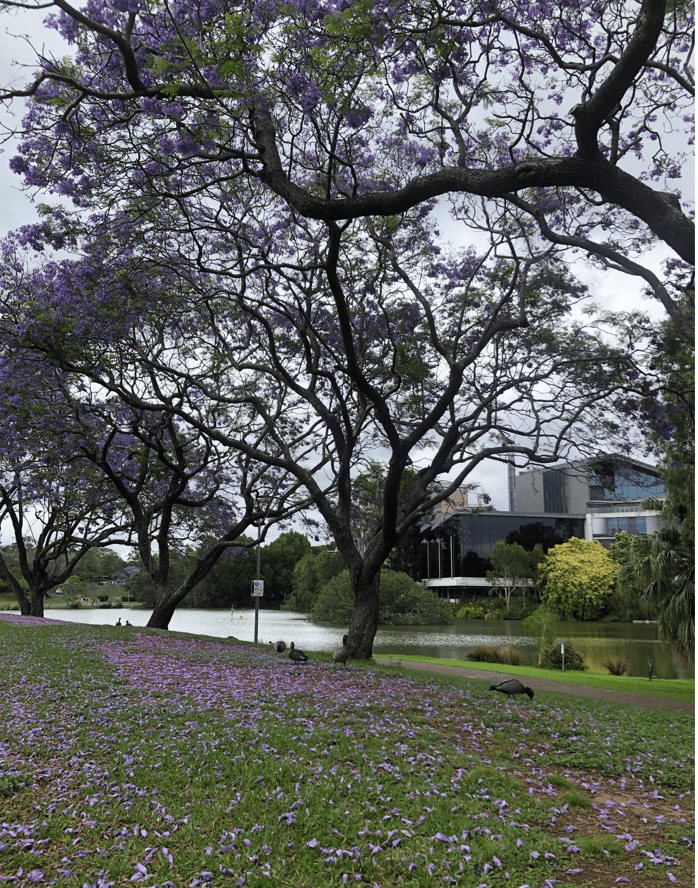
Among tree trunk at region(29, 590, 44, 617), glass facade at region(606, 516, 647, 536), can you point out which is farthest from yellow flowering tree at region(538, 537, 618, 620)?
tree trunk at region(29, 590, 44, 617)

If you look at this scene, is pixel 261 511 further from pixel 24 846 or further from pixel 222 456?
pixel 24 846

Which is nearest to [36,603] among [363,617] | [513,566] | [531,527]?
[363,617]

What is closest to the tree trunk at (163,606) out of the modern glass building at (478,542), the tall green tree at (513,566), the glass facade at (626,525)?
the modern glass building at (478,542)

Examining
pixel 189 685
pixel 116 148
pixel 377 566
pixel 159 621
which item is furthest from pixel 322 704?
pixel 159 621

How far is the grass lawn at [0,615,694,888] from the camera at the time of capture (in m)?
4.20

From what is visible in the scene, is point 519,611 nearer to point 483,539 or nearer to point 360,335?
point 483,539

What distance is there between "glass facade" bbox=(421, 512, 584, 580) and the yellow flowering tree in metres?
9.23

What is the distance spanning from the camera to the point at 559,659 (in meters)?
22.6

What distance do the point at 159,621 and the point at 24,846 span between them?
17260 mm

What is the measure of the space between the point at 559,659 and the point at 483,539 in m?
37.8

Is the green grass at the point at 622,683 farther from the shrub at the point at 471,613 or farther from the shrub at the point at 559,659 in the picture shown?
the shrub at the point at 471,613

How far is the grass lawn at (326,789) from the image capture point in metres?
4.20

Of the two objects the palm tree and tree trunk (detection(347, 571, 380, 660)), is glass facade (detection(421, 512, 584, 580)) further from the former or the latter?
tree trunk (detection(347, 571, 380, 660))

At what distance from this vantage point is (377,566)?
44.4 ft
